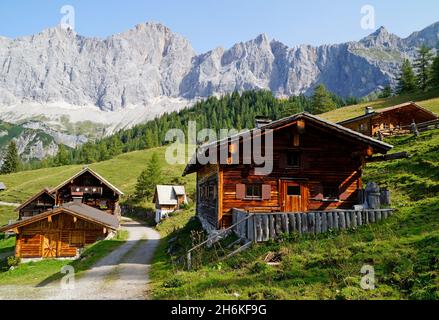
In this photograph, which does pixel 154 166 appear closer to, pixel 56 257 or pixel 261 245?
pixel 56 257

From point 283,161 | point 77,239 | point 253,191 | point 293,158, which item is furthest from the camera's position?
point 77,239

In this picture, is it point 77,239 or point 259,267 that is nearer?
point 259,267

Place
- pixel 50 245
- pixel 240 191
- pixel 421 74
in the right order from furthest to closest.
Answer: pixel 421 74
pixel 50 245
pixel 240 191

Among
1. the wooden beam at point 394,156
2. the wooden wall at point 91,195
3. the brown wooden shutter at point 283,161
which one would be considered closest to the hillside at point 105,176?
the wooden wall at point 91,195

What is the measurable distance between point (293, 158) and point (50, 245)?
25484 mm

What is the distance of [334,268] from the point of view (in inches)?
508

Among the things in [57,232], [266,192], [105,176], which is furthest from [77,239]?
[105,176]

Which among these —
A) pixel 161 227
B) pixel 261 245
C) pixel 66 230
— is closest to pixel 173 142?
pixel 161 227

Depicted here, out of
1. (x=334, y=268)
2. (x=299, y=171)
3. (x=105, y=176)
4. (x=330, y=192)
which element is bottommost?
(x=334, y=268)

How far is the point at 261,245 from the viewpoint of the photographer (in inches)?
665

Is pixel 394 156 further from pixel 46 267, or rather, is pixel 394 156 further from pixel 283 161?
pixel 46 267

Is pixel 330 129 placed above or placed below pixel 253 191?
above
